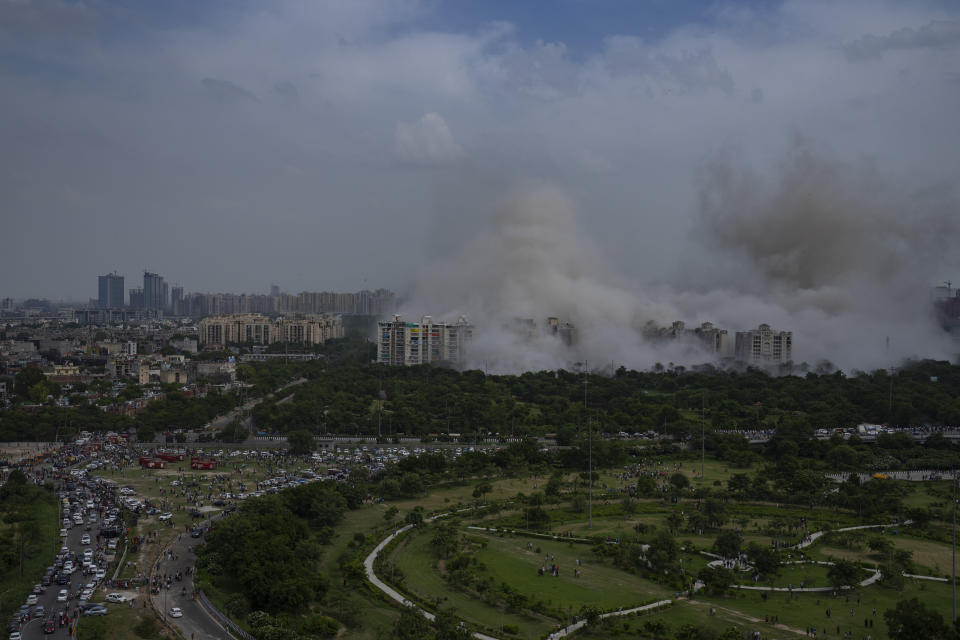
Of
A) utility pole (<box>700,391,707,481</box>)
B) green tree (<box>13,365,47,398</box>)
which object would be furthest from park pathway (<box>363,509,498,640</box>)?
green tree (<box>13,365,47,398</box>)

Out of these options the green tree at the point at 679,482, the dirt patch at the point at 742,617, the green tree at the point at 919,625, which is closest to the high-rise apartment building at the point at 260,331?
the green tree at the point at 679,482

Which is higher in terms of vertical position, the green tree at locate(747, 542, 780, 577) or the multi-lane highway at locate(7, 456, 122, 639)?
the green tree at locate(747, 542, 780, 577)

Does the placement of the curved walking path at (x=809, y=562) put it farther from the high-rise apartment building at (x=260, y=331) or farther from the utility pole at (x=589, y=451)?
the high-rise apartment building at (x=260, y=331)

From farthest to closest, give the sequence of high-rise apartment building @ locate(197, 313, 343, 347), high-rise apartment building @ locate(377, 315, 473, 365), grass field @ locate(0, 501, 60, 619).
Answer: high-rise apartment building @ locate(197, 313, 343, 347) < high-rise apartment building @ locate(377, 315, 473, 365) < grass field @ locate(0, 501, 60, 619)

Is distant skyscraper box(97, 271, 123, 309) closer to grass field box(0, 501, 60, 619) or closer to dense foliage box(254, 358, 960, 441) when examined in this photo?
dense foliage box(254, 358, 960, 441)

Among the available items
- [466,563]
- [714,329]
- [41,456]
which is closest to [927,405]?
[714,329]

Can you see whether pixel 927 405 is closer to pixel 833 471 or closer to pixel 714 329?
pixel 833 471
